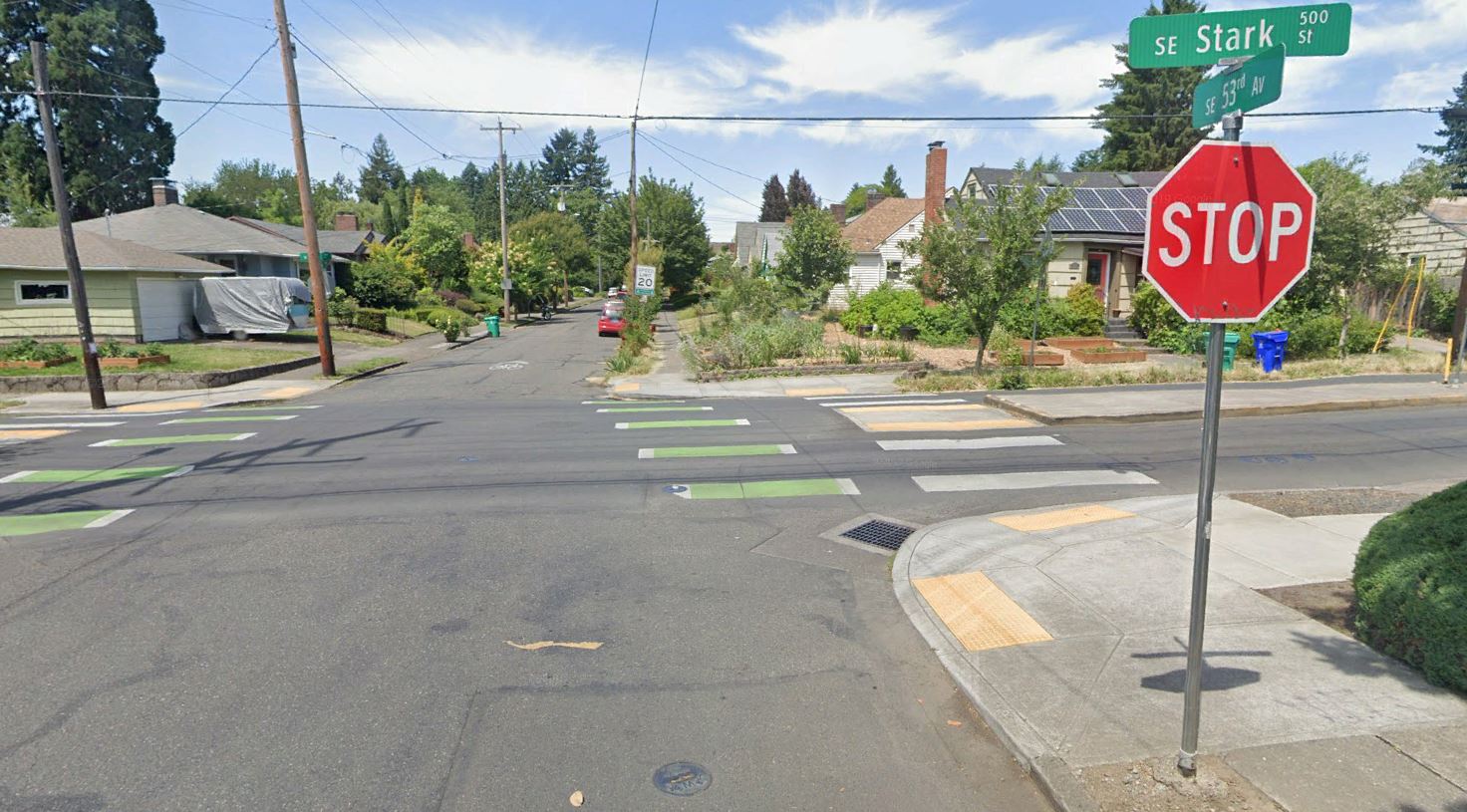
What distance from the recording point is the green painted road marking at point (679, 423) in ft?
45.3

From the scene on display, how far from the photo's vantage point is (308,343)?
98.6ft

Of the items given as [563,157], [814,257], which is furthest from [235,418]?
[563,157]

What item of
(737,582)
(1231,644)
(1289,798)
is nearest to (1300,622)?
(1231,644)

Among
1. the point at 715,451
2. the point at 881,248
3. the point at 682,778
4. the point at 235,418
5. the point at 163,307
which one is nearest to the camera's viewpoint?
the point at 682,778

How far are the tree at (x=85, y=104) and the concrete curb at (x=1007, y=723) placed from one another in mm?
57531

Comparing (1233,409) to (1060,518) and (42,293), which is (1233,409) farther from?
(42,293)

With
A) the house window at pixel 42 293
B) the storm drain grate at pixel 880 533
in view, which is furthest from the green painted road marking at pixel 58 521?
the house window at pixel 42 293

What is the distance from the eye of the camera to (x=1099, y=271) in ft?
95.5

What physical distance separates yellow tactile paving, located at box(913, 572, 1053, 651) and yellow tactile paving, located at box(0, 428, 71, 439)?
15.5 m

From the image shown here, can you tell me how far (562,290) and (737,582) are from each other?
232ft

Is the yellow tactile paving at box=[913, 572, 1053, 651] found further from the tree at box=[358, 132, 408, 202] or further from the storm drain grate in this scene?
the tree at box=[358, 132, 408, 202]

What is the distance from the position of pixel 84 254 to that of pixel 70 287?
44.3 inches

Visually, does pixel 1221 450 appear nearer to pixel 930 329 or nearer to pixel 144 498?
pixel 144 498

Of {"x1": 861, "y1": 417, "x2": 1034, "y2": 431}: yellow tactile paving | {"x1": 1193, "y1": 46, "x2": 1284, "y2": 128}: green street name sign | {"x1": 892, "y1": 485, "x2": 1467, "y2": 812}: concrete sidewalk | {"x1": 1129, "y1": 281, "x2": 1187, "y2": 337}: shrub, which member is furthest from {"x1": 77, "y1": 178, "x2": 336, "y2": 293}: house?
{"x1": 1193, "y1": 46, "x2": 1284, "y2": 128}: green street name sign
